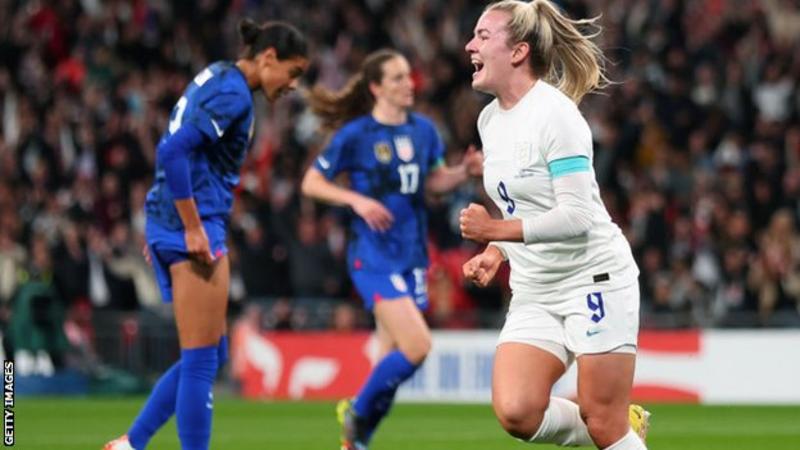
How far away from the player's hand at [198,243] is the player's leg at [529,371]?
5.19 feet

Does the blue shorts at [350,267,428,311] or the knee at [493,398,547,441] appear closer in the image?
the knee at [493,398,547,441]

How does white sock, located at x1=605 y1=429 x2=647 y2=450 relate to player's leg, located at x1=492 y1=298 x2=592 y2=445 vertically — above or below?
below

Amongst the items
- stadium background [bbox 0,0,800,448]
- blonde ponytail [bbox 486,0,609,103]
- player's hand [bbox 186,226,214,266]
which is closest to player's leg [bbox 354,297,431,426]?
player's hand [bbox 186,226,214,266]

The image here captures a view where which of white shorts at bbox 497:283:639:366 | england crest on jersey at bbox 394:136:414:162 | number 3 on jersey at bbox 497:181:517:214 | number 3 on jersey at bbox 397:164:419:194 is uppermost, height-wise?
england crest on jersey at bbox 394:136:414:162

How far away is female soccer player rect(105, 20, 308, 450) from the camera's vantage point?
26.4 ft

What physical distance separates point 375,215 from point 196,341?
232 cm

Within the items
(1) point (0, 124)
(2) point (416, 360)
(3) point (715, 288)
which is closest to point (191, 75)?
(1) point (0, 124)

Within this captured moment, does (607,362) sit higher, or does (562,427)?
(607,362)

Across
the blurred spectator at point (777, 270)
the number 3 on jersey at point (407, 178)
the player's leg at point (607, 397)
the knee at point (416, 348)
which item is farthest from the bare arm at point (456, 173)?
the blurred spectator at point (777, 270)

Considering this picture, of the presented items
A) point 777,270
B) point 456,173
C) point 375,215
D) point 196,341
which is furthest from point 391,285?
point 777,270

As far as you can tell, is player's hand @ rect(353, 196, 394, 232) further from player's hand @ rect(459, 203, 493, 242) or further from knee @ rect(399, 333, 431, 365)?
player's hand @ rect(459, 203, 493, 242)

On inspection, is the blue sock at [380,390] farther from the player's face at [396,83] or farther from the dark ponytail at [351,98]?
the dark ponytail at [351,98]

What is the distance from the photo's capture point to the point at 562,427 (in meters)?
7.25

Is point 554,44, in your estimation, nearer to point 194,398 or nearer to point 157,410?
point 194,398
